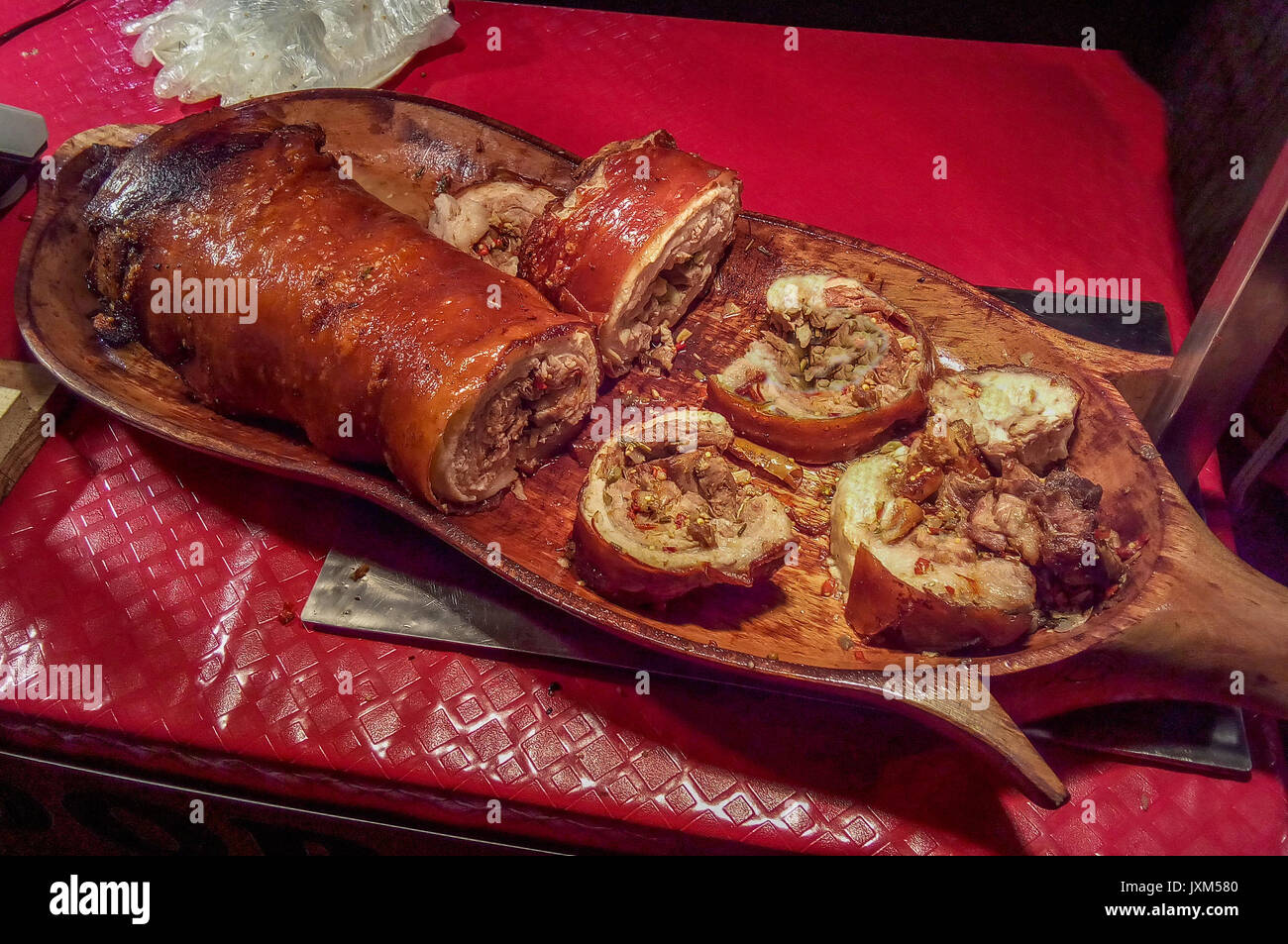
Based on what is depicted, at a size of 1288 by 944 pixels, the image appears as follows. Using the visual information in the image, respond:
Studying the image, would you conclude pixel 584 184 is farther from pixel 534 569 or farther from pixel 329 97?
pixel 534 569

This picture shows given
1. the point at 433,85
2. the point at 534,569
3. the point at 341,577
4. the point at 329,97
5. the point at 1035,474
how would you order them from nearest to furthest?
the point at 534,569
the point at 1035,474
the point at 341,577
the point at 329,97
the point at 433,85

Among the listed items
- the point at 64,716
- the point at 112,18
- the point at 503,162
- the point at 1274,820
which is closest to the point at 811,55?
the point at 503,162

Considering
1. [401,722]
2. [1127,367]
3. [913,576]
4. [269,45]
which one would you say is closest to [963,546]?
[913,576]

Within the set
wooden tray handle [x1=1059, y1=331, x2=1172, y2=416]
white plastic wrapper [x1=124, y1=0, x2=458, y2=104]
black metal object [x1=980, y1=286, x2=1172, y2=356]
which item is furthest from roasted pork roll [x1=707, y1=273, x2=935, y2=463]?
white plastic wrapper [x1=124, y1=0, x2=458, y2=104]

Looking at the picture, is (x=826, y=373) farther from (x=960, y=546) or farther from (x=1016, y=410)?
(x=960, y=546)

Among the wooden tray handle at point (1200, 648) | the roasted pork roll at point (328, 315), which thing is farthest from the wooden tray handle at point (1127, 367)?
the roasted pork roll at point (328, 315)
